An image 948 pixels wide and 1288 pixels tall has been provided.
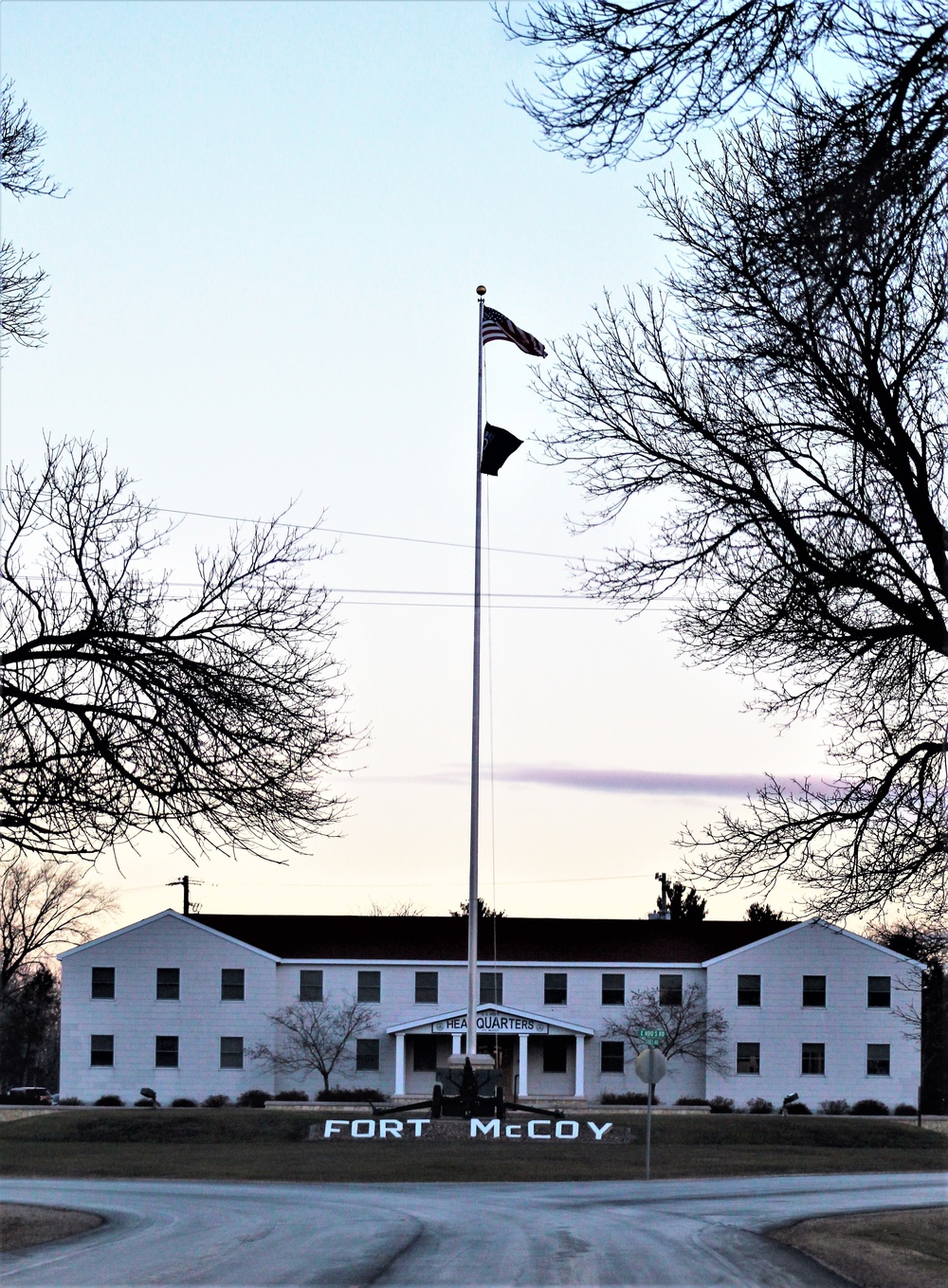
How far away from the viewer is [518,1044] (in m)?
60.9

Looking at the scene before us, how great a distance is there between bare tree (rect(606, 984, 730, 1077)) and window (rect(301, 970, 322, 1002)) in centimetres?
1103

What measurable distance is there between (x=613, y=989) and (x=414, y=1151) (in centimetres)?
2799

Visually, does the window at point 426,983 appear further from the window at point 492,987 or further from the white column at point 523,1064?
the white column at point 523,1064

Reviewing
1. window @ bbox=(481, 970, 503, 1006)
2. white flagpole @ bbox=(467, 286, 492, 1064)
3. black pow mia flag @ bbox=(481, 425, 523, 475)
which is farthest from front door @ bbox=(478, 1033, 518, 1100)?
black pow mia flag @ bbox=(481, 425, 523, 475)

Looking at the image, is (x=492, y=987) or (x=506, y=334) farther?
(x=492, y=987)

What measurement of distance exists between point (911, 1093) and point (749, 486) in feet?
168

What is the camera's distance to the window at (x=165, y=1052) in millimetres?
59312

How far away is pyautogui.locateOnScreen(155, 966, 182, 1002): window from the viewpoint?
197 feet

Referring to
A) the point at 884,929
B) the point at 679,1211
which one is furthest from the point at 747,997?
the point at 884,929

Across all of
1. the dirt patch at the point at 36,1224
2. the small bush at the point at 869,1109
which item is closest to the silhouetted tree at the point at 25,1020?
the small bush at the point at 869,1109

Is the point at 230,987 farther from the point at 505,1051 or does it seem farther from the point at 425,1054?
the point at 505,1051

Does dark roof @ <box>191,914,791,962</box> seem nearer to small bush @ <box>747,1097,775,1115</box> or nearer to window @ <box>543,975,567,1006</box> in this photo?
window @ <box>543,975,567,1006</box>

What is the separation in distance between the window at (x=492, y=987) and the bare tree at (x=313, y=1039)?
4549 mm

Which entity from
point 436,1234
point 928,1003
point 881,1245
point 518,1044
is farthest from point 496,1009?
point 881,1245
